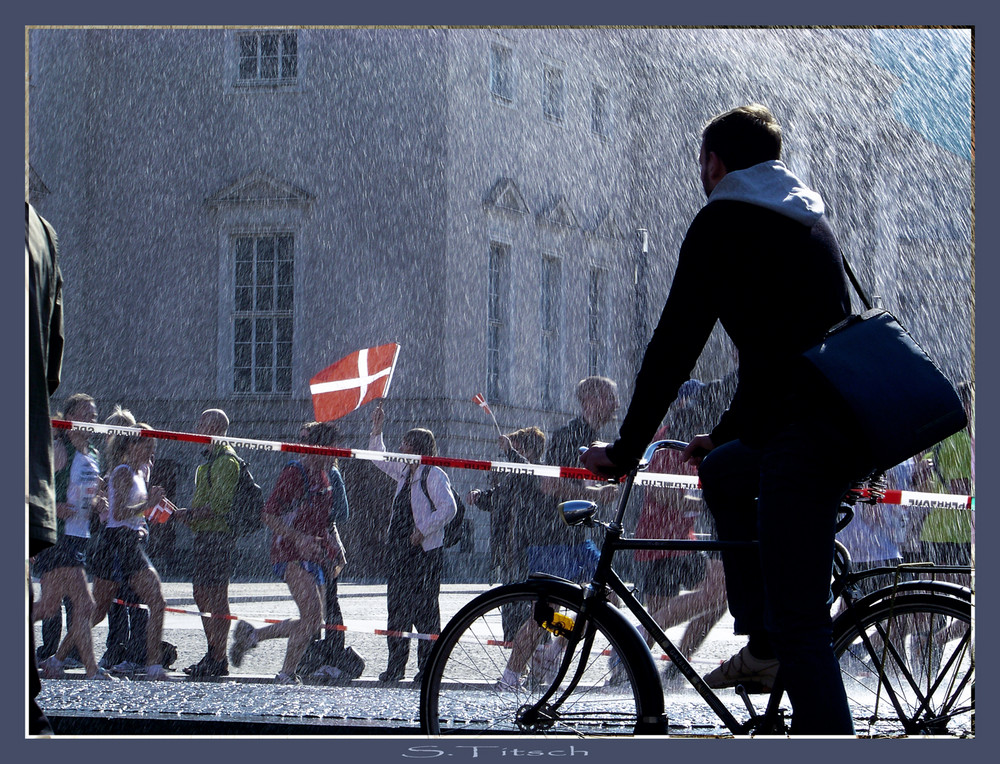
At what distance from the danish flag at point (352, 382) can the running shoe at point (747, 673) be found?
3822mm

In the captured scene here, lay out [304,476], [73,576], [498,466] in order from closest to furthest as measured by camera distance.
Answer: [498,466]
[73,576]
[304,476]

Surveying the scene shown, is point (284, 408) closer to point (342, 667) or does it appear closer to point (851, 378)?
point (342, 667)

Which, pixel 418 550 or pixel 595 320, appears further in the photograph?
pixel 595 320

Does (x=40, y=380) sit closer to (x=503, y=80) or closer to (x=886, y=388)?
(x=886, y=388)

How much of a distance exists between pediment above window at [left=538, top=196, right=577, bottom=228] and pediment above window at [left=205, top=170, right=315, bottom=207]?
6.07 ft

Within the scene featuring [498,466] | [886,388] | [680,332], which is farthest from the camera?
[498,466]

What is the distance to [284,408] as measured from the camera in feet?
30.4

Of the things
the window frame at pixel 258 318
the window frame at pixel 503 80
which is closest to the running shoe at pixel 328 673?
the window frame at pixel 503 80

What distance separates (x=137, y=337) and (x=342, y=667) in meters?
3.10

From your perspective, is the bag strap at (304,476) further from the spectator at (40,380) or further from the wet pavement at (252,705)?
the spectator at (40,380)

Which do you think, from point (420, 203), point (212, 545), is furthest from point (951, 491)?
point (420, 203)

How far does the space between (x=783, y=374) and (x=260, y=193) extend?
6827 mm

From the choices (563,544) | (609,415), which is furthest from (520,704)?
(609,415)

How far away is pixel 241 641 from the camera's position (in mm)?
6176
